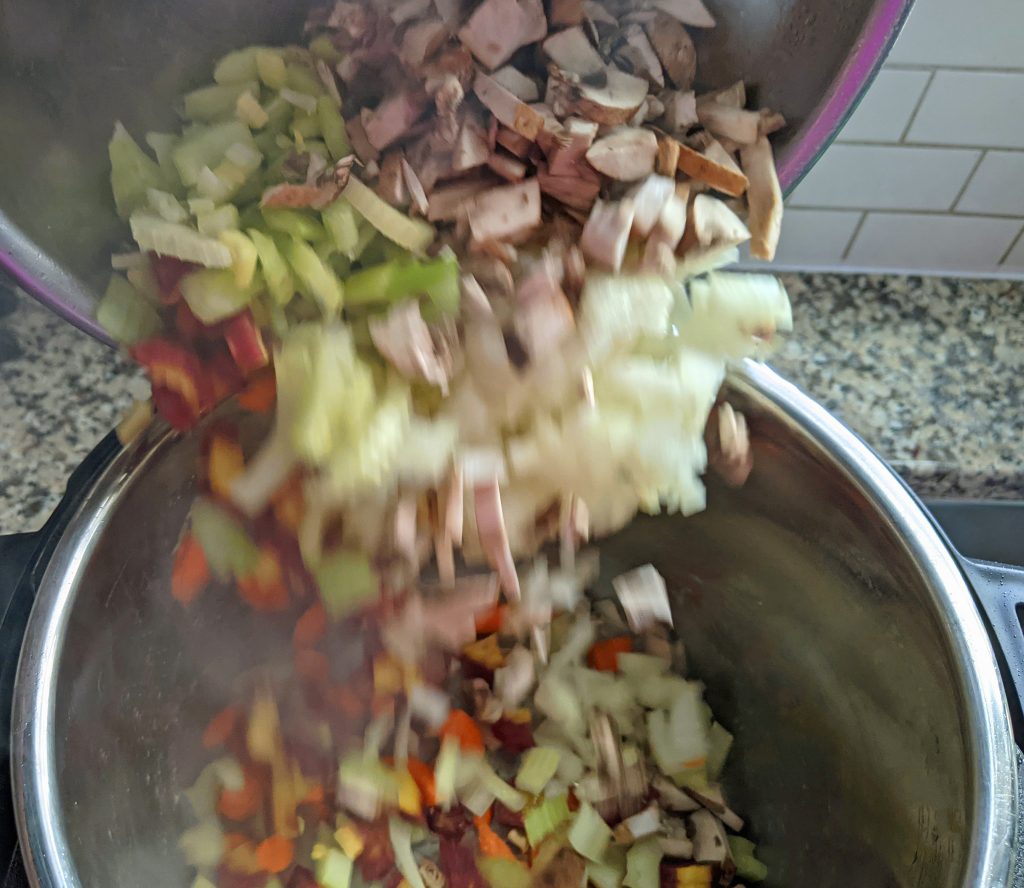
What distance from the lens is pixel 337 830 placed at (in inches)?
34.6

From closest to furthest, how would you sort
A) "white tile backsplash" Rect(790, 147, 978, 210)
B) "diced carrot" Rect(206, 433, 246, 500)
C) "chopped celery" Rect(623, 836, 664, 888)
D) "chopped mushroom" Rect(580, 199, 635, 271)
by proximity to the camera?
"chopped mushroom" Rect(580, 199, 635, 271) → "diced carrot" Rect(206, 433, 246, 500) → "chopped celery" Rect(623, 836, 664, 888) → "white tile backsplash" Rect(790, 147, 978, 210)

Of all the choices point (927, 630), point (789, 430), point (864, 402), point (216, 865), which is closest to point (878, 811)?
point (927, 630)

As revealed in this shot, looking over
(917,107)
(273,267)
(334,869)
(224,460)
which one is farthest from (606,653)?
(917,107)

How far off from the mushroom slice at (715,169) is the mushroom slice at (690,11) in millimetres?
85

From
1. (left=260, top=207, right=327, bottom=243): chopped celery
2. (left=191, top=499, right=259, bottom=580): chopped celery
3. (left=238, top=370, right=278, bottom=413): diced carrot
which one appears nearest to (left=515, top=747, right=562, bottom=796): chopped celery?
(left=191, top=499, right=259, bottom=580): chopped celery

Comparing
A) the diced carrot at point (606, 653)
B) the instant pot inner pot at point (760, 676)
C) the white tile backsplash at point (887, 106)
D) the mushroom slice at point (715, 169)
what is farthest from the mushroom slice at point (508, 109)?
the diced carrot at point (606, 653)

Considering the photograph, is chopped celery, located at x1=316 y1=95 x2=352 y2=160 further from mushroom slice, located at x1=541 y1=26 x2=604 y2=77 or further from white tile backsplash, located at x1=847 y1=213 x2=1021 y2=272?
white tile backsplash, located at x1=847 y1=213 x2=1021 y2=272

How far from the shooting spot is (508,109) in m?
0.61

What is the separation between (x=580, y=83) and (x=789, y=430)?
32cm

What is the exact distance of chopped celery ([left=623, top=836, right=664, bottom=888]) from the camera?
2.79 ft

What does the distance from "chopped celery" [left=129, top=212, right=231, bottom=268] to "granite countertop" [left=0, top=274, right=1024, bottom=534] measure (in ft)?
1.27

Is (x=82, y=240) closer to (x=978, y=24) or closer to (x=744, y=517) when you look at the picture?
(x=744, y=517)

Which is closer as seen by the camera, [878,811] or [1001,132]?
[878,811]

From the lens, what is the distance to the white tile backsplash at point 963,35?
838 mm
